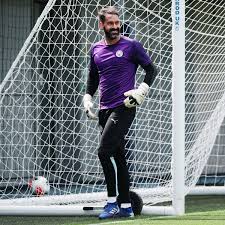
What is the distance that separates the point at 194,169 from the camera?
8.16 meters

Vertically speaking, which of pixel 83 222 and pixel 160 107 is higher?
pixel 160 107

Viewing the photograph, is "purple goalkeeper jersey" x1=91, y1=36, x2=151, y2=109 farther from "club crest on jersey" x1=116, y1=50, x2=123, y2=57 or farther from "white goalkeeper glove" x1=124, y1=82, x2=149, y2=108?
"white goalkeeper glove" x1=124, y1=82, x2=149, y2=108

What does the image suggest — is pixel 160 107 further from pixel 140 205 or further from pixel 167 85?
pixel 140 205

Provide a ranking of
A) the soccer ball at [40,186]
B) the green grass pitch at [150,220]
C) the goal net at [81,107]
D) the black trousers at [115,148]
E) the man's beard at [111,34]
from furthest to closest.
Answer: the soccer ball at [40,186], the goal net at [81,107], the man's beard at [111,34], the black trousers at [115,148], the green grass pitch at [150,220]

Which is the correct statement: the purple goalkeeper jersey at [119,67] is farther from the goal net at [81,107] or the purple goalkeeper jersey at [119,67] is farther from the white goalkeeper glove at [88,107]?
the goal net at [81,107]

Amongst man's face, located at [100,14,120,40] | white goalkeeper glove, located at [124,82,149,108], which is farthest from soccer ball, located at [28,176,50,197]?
man's face, located at [100,14,120,40]

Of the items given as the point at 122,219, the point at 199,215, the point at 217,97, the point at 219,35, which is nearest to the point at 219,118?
the point at 217,97

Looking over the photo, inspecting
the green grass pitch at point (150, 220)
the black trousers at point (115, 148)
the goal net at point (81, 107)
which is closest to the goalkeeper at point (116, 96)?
the black trousers at point (115, 148)

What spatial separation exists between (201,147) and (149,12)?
4.77 ft

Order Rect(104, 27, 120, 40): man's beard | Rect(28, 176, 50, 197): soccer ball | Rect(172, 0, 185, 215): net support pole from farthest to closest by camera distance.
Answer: Rect(28, 176, 50, 197): soccer ball → Rect(172, 0, 185, 215): net support pole → Rect(104, 27, 120, 40): man's beard

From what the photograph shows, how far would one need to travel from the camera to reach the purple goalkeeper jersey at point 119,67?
6715 millimetres

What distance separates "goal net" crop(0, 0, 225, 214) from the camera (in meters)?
7.69

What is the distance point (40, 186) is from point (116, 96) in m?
2.30

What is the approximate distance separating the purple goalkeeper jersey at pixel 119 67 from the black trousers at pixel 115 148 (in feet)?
0.33
